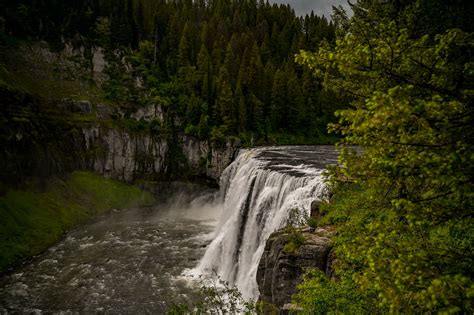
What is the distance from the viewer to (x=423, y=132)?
4.94m

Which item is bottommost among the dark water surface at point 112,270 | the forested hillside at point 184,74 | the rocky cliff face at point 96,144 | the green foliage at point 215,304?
the dark water surface at point 112,270

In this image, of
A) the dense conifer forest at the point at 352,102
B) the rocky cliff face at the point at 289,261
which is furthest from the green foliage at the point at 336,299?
the rocky cliff face at the point at 289,261

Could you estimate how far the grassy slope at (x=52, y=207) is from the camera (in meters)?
25.1

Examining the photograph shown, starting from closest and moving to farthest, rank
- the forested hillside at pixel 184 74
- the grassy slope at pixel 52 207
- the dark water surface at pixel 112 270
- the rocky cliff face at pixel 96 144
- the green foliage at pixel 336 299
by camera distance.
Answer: the green foliage at pixel 336 299, the dark water surface at pixel 112 270, the grassy slope at pixel 52 207, the rocky cliff face at pixel 96 144, the forested hillside at pixel 184 74

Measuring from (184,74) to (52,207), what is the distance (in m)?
37.0

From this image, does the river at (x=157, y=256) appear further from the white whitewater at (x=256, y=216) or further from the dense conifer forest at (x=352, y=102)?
the dense conifer forest at (x=352, y=102)

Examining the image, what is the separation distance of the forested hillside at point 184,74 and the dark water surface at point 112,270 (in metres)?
19.3

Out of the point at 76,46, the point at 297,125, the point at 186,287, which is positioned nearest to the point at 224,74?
the point at 297,125

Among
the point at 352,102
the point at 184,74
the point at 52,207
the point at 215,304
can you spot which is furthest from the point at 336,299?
the point at 184,74

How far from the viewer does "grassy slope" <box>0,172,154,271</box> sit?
2512 centimetres

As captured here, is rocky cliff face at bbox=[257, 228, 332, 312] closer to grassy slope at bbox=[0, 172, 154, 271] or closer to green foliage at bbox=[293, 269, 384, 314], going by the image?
green foliage at bbox=[293, 269, 384, 314]

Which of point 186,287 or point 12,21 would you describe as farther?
point 12,21

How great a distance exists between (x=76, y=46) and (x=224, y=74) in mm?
25706

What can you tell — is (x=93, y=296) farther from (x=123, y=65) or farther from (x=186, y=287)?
(x=123, y=65)
